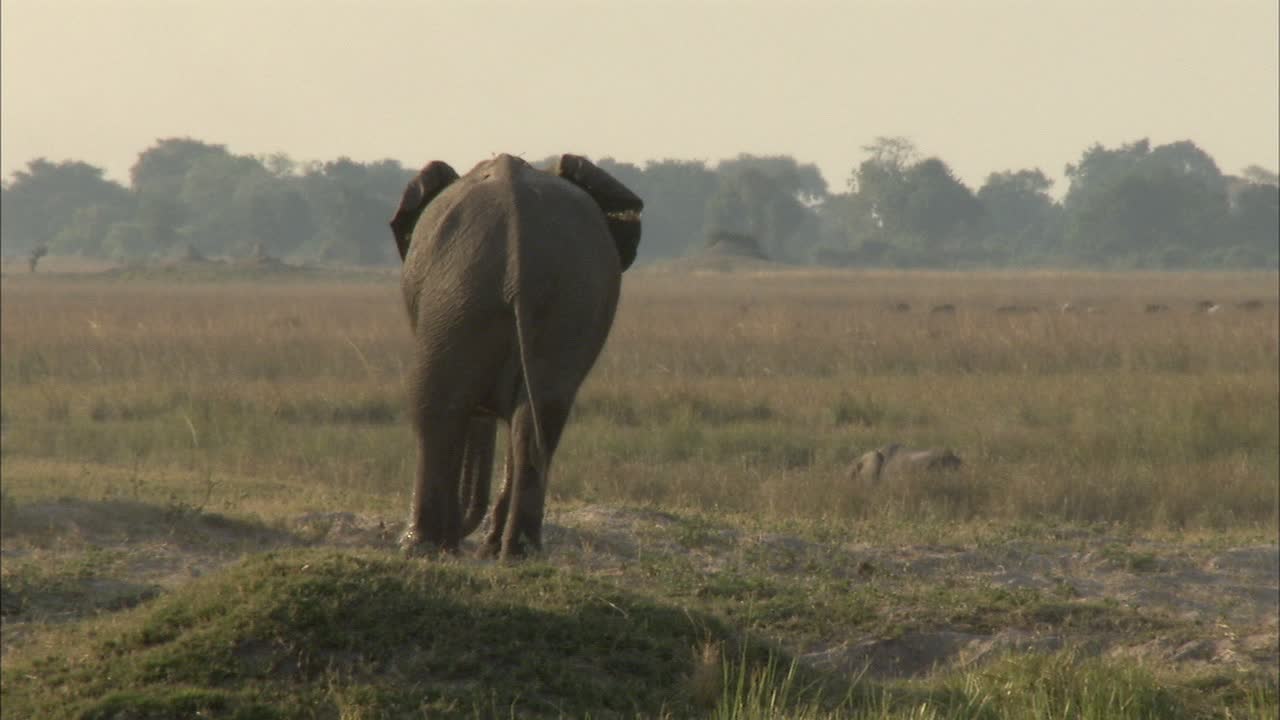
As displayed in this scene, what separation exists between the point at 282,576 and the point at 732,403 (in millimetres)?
9026

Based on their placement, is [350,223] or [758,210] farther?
[758,210]

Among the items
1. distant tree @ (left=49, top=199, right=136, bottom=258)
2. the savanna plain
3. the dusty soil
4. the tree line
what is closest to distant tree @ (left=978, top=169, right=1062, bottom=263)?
the tree line

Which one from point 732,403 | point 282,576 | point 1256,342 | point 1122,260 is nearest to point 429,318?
point 282,576

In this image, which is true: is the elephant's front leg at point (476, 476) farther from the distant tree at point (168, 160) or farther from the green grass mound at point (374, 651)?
the distant tree at point (168, 160)

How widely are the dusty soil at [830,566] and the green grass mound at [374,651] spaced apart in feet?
3.99

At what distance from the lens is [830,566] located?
823cm

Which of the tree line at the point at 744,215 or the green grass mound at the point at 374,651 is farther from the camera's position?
the tree line at the point at 744,215

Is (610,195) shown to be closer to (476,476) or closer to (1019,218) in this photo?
(476,476)

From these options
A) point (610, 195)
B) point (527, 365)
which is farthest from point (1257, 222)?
point (527, 365)

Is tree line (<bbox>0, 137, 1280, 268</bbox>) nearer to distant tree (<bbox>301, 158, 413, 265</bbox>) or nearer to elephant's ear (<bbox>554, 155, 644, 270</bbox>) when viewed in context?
distant tree (<bbox>301, 158, 413, 265</bbox>)

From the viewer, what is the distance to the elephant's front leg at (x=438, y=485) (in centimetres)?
673

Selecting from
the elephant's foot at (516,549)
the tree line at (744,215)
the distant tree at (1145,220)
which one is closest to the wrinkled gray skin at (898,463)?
the elephant's foot at (516,549)

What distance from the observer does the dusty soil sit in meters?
7.01

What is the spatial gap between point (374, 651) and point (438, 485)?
1.43 m
